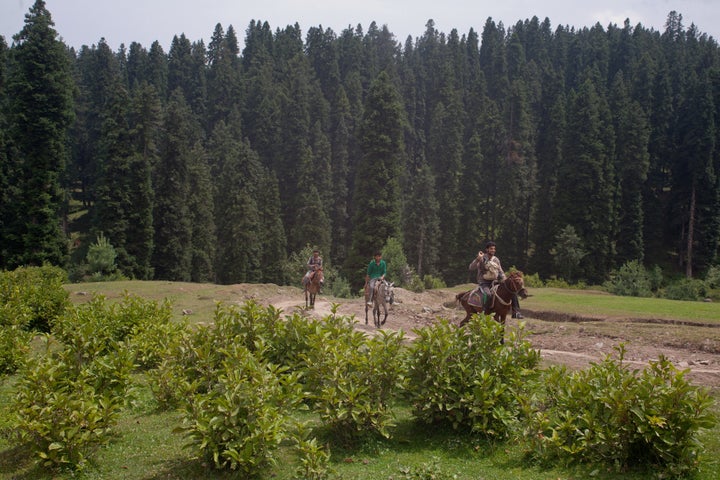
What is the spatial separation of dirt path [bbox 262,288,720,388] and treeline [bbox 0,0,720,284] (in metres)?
26.2

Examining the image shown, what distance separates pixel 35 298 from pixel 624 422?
55.7 feet

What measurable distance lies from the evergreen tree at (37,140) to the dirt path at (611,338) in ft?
82.9

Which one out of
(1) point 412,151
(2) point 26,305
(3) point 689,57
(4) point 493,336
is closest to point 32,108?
(2) point 26,305

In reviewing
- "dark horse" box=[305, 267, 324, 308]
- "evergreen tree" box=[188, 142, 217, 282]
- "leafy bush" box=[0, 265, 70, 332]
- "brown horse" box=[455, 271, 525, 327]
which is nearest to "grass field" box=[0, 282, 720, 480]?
"brown horse" box=[455, 271, 525, 327]

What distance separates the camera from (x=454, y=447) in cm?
891

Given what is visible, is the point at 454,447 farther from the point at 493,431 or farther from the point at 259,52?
the point at 259,52

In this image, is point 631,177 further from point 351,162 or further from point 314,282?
point 314,282

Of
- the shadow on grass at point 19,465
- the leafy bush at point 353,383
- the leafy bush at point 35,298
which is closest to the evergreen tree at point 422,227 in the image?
the leafy bush at point 35,298

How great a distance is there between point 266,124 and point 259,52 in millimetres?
27696

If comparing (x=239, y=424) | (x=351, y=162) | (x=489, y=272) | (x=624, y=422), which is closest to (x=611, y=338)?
(x=489, y=272)

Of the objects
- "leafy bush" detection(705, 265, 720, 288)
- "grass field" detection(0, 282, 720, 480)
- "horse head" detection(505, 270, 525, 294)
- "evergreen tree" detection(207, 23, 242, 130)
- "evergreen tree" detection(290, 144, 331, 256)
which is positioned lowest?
"grass field" detection(0, 282, 720, 480)

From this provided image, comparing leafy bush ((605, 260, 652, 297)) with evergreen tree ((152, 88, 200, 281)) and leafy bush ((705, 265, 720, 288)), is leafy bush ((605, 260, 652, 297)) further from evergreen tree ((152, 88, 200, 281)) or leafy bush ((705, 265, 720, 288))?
evergreen tree ((152, 88, 200, 281))

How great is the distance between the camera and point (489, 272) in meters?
14.5

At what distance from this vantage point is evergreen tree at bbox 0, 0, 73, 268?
39281 mm
